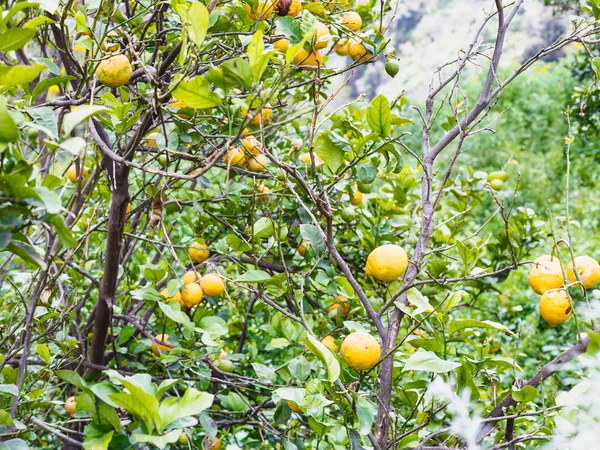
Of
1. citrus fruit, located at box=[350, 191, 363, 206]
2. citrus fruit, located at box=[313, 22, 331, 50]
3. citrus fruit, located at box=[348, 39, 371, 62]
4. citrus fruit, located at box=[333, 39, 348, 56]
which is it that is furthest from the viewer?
citrus fruit, located at box=[350, 191, 363, 206]

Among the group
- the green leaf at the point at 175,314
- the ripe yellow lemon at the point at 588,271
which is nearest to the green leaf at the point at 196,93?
the green leaf at the point at 175,314

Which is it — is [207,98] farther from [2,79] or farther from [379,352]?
[379,352]

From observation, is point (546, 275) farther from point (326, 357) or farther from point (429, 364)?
point (326, 357)

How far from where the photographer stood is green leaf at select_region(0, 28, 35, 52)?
2.43ft

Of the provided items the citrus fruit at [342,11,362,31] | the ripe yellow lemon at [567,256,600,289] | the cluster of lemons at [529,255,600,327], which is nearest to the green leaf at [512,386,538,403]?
the cluster of lemons at [529,255,600,327]

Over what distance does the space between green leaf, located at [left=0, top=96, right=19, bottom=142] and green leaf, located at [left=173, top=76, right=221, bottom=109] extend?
253 mm

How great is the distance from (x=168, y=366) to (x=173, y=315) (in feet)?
0.97

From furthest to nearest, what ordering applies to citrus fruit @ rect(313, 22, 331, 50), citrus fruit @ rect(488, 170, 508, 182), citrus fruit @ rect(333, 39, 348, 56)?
citrus fruit @ rect(488, 170, 508, 182) → citrus fruit @ rect(333, 39, 348, 56) → citrus fruit @ rect(313, 22, 331, 50)

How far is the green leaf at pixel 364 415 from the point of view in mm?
913

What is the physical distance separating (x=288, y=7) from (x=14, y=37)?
1.94 feet

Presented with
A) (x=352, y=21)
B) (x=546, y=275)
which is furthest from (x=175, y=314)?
(x=352, y=21)

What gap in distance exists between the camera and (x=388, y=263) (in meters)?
1.14

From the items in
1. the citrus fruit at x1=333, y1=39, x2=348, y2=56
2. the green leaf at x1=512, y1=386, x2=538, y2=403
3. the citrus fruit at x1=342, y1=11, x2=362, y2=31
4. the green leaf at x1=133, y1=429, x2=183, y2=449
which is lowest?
the green leaf at x1=133, y1=429, x2=183, y2=449

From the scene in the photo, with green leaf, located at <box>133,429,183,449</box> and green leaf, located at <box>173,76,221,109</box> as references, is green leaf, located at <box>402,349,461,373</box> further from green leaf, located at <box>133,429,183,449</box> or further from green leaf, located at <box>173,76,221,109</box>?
green leaf, located at <box>173,76,221,109</box>
